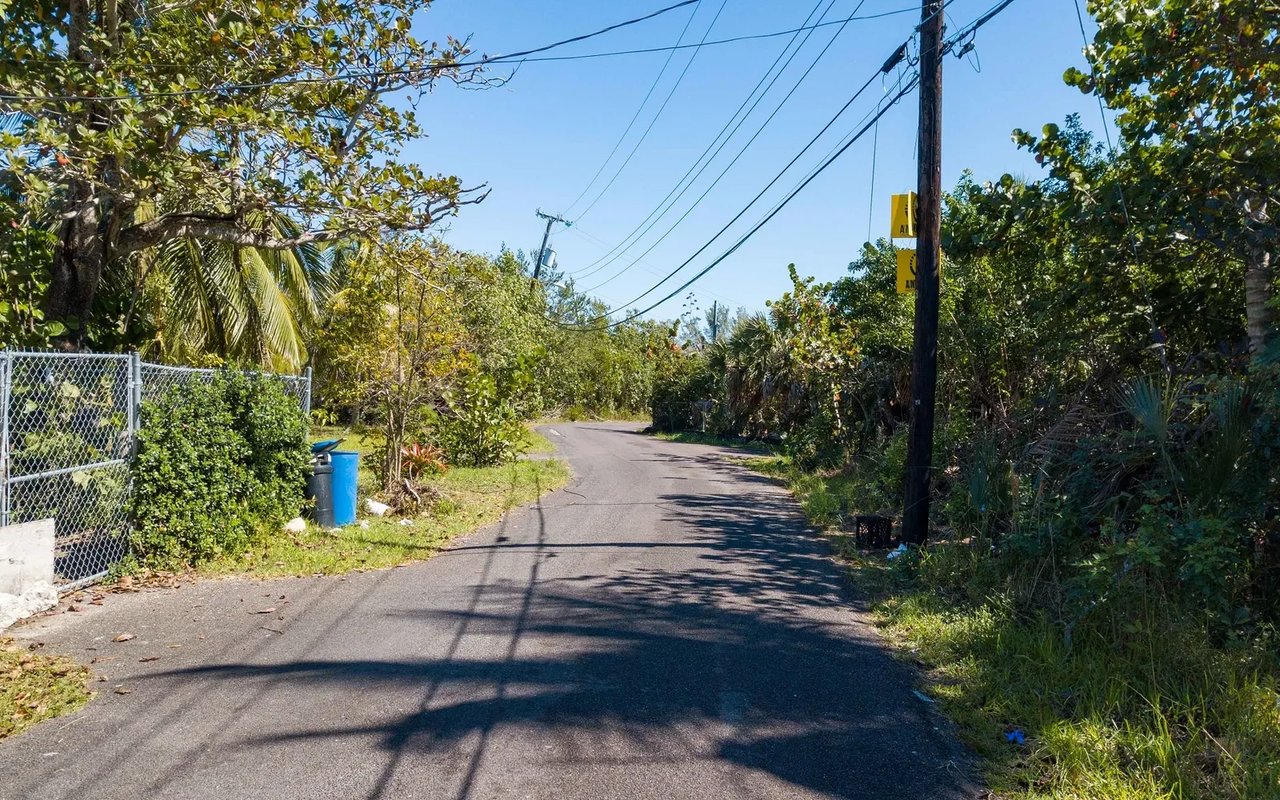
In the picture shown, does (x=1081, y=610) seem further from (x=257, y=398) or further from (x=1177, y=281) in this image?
(x=257, y=398)

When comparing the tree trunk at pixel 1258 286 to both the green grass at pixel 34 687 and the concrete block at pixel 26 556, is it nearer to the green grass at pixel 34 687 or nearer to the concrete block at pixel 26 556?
the green grass at pixel 34 687

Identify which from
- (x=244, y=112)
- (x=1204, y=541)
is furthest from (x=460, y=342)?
(x=1204, y=541)

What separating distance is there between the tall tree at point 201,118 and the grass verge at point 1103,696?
722cm

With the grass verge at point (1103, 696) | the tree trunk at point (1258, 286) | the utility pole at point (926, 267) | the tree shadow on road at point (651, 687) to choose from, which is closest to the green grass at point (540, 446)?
the utility pole at point (926, 267)

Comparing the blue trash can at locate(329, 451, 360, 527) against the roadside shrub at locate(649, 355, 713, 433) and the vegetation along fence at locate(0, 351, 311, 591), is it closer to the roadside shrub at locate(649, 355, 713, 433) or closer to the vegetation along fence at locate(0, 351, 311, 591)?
the vegetation along fence at locate(0, 351, 311, 591)

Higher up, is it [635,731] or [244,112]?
[244,112]

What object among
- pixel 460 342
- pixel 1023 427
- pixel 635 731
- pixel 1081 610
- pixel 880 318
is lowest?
pixel 635 731

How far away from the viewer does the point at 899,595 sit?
318 inches

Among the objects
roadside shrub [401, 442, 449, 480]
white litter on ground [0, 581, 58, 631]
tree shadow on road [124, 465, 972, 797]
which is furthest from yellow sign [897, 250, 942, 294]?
white litter on ground [0, 581, 58, 631]

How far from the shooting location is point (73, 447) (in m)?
7.55

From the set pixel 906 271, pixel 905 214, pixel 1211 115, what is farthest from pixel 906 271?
pixel 1211 115

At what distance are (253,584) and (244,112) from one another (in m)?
4.54

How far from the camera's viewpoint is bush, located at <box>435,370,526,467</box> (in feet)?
58.4

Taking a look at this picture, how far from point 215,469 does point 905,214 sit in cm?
775
